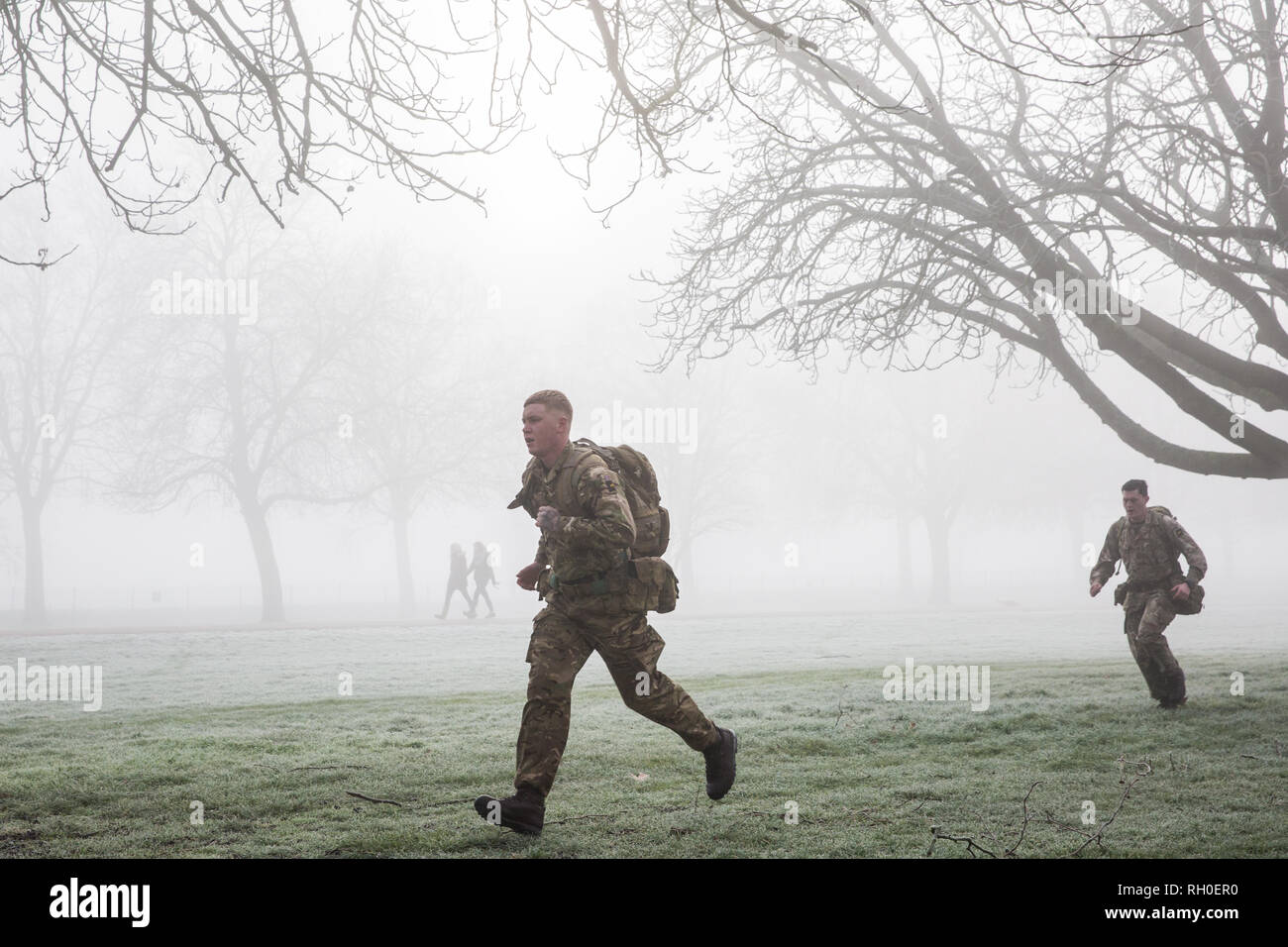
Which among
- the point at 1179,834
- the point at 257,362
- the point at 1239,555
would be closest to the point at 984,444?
the point at 257,362

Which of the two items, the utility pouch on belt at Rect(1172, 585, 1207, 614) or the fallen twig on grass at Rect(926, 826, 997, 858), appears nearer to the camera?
the fallen twig on grass at Rect(926, 826, 997, 858)

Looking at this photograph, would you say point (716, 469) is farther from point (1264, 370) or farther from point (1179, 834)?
point (1179, 834)

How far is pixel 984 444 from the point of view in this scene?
136 ft

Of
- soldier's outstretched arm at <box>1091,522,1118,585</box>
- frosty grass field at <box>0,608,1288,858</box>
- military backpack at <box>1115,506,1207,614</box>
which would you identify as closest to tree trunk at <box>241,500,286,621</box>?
frosty grass field at <box>0,608,1288,858</box>

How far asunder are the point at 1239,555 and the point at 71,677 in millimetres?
84767

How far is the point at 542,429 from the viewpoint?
5.65 m

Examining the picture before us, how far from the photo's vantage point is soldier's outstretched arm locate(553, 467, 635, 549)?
5.33 metres

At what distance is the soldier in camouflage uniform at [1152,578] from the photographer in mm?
9328

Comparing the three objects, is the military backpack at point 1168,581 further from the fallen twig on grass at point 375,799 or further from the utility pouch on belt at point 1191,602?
the fallen twig on grass at point 375,799

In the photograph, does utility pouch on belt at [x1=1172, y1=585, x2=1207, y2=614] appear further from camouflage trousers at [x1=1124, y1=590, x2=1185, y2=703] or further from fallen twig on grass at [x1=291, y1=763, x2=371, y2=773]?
fallen twig on grass at [x1=291, y1=763, x2=371, y2=773]

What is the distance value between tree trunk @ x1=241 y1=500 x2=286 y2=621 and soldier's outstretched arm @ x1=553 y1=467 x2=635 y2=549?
26.2 metres

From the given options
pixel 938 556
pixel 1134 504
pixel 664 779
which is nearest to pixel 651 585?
pixel 664 779

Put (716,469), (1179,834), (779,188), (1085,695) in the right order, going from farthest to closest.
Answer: (716,469), (779,188), (1085,695), (1179,834)
